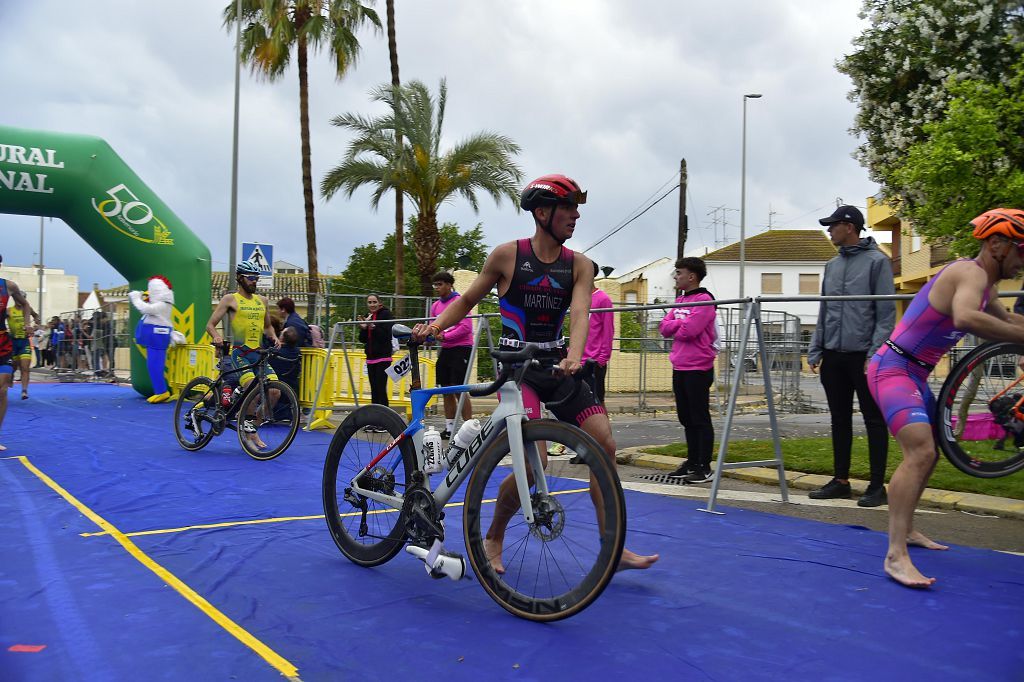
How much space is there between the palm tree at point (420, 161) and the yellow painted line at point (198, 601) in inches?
702

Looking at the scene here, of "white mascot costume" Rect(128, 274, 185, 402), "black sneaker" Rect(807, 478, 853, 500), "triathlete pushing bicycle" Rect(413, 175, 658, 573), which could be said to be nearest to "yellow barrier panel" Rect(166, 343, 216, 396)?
"white mascot costume" Rect(128, 274, 185, 402)

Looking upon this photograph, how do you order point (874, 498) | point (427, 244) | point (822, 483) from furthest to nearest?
point (427, 244), point (822, 483), point (874, 498)

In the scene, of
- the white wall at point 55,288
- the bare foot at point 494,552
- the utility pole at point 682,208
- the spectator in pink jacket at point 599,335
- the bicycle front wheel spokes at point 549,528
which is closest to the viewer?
the bicycle front wheel spokes at point 549,528

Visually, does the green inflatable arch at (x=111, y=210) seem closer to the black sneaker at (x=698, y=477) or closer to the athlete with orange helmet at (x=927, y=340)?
the black sneaker at (x=698, y=477)

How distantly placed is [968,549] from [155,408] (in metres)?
13.2

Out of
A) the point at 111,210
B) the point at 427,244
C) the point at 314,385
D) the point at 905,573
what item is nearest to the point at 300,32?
the point at 427,244

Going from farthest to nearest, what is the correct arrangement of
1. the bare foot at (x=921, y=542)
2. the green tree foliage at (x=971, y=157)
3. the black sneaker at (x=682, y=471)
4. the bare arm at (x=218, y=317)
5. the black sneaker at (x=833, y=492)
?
the green tree foliage at (x=971, y=157)
the bare arm at (x=218, y=317)
the black sneaker at (x=682, y=471)
the black sneaker at (x=833, y=492)
the bare foot at (x=921, y=542)

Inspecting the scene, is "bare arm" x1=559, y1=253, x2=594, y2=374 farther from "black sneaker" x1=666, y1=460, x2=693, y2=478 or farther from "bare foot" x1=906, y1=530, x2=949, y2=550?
"black sneaker" x1=666, y1=460, x2=693, y2=478

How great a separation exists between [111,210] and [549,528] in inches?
597

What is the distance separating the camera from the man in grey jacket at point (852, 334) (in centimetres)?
612

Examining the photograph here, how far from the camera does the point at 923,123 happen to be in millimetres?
15992

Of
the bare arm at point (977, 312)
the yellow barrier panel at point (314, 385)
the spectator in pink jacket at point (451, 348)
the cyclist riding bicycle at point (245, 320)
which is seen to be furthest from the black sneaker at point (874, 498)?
the yellow barrier panel at point (314, 385)

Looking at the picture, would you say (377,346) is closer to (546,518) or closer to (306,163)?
(546,518)

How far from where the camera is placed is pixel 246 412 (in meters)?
8.74
